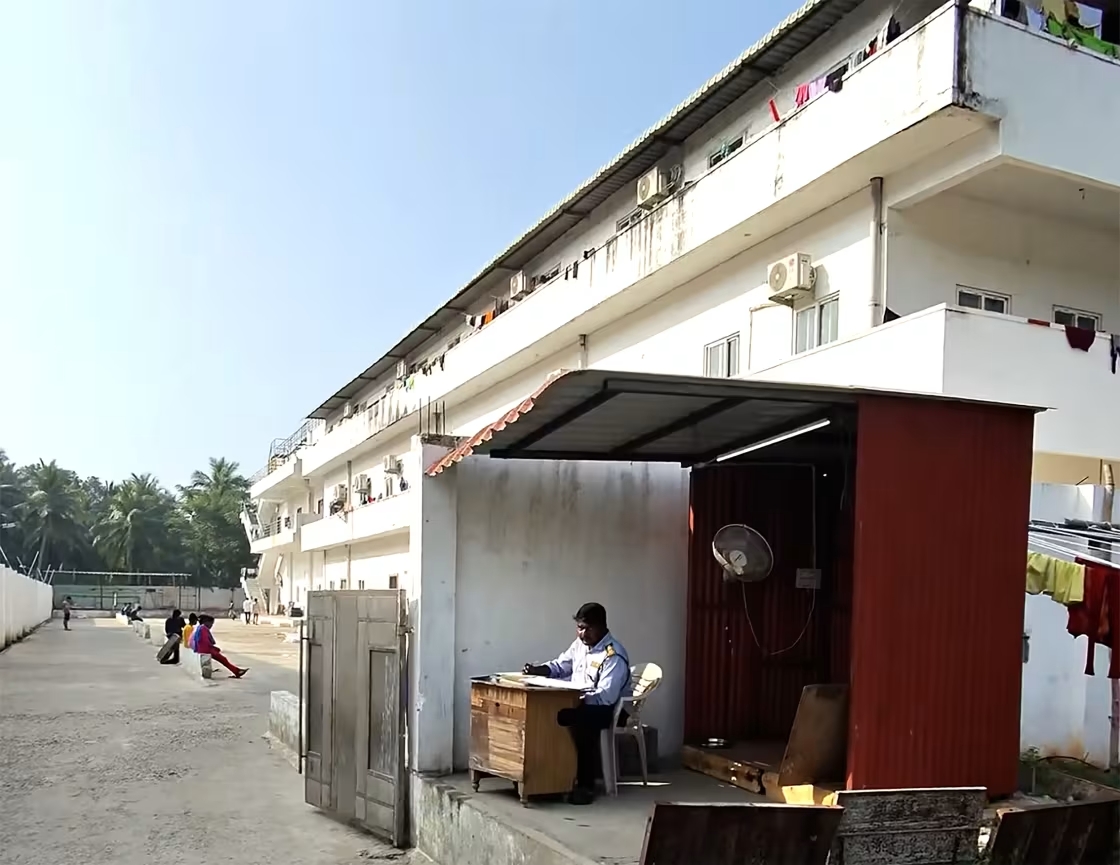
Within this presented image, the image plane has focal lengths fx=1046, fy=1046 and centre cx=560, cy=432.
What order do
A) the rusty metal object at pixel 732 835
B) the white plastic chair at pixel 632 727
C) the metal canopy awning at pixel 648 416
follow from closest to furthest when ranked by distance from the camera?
1. the rusty metal object at pixel 732 835
2. the metal canopy awning at pixel 648 416
3. the white plastic chair at pixel 632 727

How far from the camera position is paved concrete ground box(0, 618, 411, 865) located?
807 cm

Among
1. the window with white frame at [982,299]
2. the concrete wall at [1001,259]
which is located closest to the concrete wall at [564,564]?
the concrete wall at [1001,259]

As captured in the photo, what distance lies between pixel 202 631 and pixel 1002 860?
19.6 metres

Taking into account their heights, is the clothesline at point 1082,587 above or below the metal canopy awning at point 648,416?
below

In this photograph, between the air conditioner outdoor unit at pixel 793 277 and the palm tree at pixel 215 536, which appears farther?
the palm tree at pixel 215 536

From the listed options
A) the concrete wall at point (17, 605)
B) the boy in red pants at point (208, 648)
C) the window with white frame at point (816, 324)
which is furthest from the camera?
the concrete wall at point (17, 605)

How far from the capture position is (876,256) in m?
12.2

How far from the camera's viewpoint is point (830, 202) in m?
13.0

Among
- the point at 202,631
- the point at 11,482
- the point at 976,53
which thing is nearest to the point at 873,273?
the point at 976,53

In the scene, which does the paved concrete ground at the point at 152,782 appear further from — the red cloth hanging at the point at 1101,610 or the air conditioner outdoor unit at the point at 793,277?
the air conditioner outdoor unit at the point at 793,277

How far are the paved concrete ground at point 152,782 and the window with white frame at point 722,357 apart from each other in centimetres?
789

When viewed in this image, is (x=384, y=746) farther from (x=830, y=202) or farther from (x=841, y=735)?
(x=830, y=202)

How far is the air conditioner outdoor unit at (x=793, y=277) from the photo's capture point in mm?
13055

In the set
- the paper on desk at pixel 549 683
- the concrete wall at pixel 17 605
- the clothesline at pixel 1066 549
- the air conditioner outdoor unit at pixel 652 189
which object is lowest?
the concrete wall at pixel 17 605
